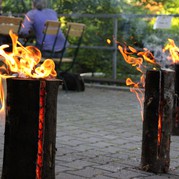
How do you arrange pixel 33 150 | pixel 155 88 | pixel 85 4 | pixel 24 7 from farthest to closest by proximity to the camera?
pixel 24 7 → pixel 85 4 → pixel 155 88 → pixel 33 150

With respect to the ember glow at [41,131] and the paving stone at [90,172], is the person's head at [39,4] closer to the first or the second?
the paving stone at [90,172]

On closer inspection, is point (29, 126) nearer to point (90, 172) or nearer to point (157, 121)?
point (90, 172)

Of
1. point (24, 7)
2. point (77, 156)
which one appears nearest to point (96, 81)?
point (24, 7)

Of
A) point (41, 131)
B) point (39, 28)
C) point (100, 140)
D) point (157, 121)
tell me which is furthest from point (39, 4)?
point (41, 131)

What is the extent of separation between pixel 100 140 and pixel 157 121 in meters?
1.58

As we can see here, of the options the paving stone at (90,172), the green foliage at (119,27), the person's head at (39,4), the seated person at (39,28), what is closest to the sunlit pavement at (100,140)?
the paving stone at (90,172)

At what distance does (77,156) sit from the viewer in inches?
216

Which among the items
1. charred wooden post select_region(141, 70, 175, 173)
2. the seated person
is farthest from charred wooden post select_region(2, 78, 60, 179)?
the seated person

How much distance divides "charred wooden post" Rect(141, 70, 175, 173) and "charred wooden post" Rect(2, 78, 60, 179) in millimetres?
1116

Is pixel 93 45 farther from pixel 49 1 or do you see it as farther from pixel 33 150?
pixel 33 150

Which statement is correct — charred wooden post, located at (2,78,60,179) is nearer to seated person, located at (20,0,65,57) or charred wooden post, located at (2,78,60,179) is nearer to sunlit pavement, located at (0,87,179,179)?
sunlit pavement, located at (0,87,179,179)

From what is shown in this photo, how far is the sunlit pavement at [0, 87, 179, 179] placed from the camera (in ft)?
16.1

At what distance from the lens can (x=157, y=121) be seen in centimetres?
492

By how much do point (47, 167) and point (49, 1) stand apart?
10.9 metres
